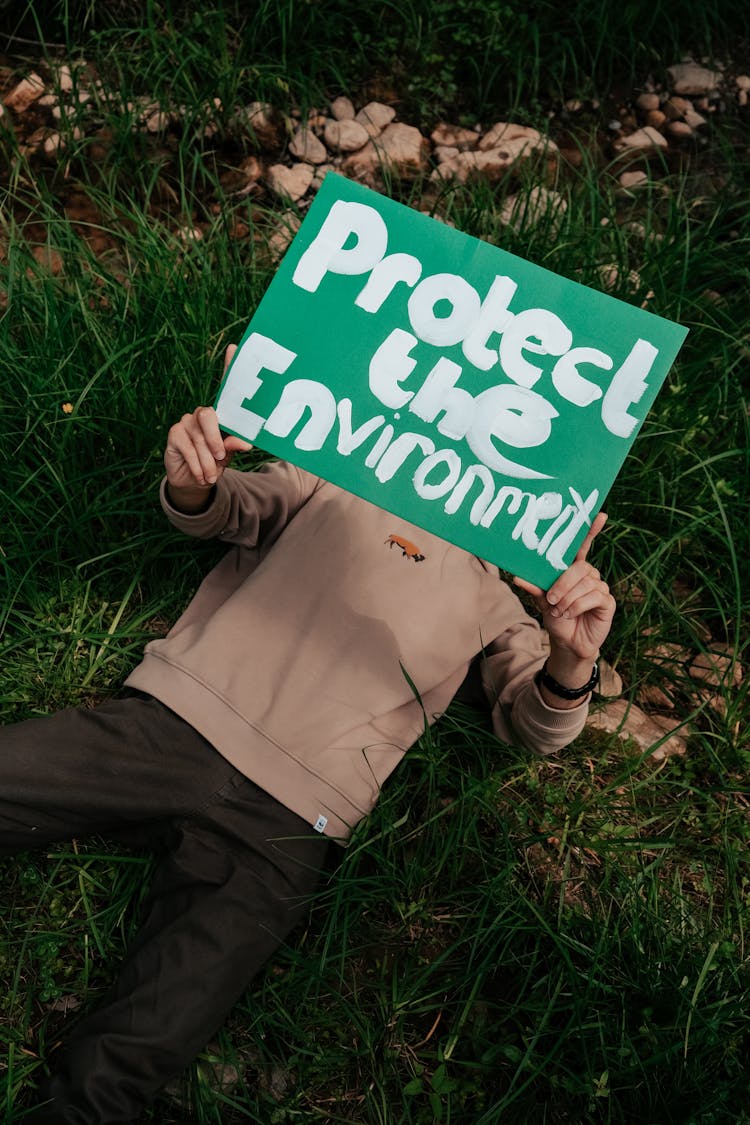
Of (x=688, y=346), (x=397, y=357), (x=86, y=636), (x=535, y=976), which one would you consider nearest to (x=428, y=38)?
(x=688, y=346)

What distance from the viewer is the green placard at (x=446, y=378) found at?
5.23 feet

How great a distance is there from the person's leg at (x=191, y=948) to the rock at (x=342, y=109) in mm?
2233

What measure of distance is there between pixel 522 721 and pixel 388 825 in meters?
0.40

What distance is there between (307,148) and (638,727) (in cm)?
211

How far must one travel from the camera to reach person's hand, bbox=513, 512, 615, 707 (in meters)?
1.68

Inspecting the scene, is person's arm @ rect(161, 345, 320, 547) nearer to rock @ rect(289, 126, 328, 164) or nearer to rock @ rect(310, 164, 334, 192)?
rock @ rect(310, 164, 334, 192)

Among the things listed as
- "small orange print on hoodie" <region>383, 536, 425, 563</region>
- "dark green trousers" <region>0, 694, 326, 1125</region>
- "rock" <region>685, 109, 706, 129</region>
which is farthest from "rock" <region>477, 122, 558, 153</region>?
"dark green trousers" <region>0, 694, 326, 1125</region>

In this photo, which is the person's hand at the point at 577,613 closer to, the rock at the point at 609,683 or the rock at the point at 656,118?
the rock at the point at 609,683

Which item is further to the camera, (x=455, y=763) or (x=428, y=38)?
(x=428, y=38)

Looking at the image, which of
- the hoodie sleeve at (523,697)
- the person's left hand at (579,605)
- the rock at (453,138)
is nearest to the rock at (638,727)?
the hoodie sleeve at (523,697)

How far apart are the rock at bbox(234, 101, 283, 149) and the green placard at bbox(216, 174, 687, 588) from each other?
142cm

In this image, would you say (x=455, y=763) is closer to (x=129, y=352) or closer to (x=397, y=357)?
(x=397, y=357)

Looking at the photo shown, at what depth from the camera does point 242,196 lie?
276cm

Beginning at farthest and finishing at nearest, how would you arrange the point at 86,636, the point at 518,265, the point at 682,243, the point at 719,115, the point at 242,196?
the point at 719,115 < the point at 242,196 < the point at 682,243 < the point at 86,636 < the point at 518,265
